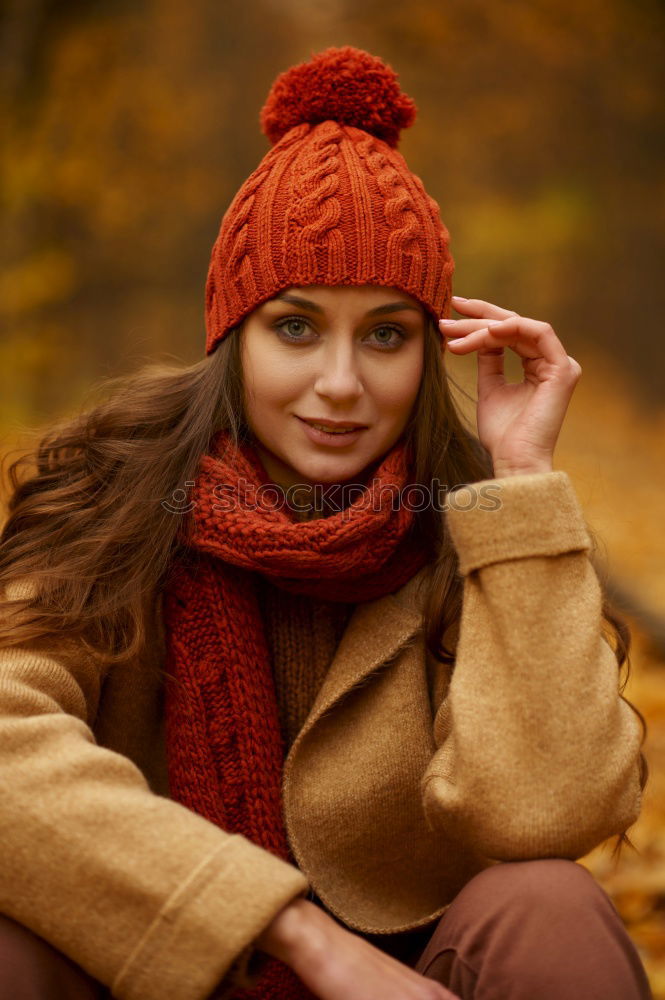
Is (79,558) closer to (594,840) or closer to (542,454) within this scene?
(542,454)

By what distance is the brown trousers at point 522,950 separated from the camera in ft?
5.03

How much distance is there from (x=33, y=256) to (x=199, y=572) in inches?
224

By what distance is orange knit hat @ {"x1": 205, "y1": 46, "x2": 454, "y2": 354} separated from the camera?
207cm

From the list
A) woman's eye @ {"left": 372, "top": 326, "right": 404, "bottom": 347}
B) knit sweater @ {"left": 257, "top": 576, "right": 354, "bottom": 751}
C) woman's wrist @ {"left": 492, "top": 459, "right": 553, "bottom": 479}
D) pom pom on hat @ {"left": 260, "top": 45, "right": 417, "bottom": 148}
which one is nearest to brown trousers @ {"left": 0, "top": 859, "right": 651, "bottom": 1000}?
knit sweater @ {"left": 257, "top": 576, "right": 354, "bottom": 751}

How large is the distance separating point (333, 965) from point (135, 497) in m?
1.01

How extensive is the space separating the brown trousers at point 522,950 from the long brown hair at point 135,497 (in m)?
0.43

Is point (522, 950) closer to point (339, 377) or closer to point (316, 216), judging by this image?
point (339, 377)

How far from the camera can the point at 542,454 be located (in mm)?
2059

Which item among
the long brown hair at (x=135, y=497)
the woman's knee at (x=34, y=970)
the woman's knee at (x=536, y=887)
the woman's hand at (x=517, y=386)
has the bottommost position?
the woman's knee at (x=34, y=970)

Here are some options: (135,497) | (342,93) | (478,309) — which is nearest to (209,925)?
(135,497)

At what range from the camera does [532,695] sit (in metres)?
1.80

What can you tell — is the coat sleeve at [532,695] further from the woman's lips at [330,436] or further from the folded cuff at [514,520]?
the woman's lips at [330,436]
